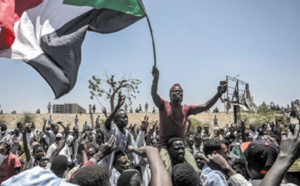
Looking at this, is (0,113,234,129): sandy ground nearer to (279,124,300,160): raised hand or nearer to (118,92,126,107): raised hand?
(118,92,126,107): raised hand

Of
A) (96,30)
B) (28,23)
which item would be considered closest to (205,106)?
(96,30)

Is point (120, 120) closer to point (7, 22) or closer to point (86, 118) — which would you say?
point (7, 22)

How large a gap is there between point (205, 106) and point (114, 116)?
59.7 inches

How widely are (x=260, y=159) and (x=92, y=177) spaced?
116cm

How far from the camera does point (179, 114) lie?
497cm

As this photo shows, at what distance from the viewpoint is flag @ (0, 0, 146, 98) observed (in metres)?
4.42

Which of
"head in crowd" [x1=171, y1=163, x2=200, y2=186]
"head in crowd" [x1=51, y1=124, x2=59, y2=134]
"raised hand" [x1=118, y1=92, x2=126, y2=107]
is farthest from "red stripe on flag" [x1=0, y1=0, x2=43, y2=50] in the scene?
"head in crowd" [x1=51, y1=124, x2=59, y2=134]

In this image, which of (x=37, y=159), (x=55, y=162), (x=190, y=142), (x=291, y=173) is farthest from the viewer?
(x=190, y=142)

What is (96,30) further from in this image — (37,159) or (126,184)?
(126,184)

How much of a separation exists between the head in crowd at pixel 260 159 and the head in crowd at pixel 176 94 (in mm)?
2559

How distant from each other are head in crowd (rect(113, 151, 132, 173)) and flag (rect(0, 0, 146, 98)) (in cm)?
116

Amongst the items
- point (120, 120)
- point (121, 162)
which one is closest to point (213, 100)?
point (120, 120)

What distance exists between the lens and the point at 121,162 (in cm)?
425

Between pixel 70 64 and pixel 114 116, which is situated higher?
pixel 70 64
